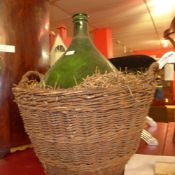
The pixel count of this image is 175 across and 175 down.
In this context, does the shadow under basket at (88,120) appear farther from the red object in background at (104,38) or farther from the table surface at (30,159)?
the red object in background at (104,38)

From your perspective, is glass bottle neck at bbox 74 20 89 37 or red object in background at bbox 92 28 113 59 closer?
glass bottle neck at bbox 74 20 89 37

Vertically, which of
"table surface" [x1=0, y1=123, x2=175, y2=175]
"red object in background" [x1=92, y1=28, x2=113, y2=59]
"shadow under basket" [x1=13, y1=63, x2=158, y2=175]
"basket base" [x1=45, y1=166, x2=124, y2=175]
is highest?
"red object in background" [x1=92, y1=28, x2=113, y2=59]

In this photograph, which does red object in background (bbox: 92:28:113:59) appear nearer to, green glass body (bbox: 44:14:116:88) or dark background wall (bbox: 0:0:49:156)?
dark background wall (bbox: 0:0:49:156)

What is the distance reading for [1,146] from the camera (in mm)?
587

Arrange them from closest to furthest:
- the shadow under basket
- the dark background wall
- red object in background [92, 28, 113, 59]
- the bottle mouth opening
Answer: the shadow under basket < the bottle mouth opening < the dark background wall < red object in background [92, 28, 113, 59]

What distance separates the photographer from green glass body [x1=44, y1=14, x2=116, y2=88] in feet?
1.32

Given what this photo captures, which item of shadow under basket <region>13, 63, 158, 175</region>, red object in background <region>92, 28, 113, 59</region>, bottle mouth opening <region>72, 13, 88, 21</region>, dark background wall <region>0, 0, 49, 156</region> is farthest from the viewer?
red object in background <region>92, 28, 113, 59</region>

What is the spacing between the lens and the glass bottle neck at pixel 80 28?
1.49ft

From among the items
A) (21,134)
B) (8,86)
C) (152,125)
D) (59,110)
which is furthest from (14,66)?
(152,125)

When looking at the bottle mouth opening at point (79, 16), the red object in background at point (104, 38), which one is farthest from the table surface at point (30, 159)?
the red object in background at point (104, 38)

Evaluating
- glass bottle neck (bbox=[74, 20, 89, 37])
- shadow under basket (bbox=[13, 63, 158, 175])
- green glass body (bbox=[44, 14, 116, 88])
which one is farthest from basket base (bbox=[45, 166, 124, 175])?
glass bottle neck (bbox=[74, 20, 89, 37])

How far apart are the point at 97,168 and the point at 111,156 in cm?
3

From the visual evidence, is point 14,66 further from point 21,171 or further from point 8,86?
point 21,171

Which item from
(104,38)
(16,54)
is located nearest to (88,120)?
(16,54)
